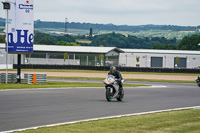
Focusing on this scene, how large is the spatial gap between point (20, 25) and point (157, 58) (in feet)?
262

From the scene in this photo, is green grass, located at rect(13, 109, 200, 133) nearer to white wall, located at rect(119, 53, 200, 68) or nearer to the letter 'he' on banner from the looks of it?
the letter 'he' on banner

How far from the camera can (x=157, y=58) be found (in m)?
111

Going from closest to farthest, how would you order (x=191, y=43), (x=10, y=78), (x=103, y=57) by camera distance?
(x=10, y=78)
(x=103, y=57)
(x=191, y=43)

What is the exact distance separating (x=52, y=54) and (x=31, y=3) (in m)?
64.1

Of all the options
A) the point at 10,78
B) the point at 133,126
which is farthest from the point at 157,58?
the point at 133,126

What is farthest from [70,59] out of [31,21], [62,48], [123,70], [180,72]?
[31,21]

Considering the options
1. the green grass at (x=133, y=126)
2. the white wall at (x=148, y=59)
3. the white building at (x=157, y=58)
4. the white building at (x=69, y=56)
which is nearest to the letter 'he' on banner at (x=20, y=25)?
the green grass at (x=133, y=126)

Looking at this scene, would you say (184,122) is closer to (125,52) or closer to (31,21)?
(31,21)

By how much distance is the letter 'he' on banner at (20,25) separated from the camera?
111 feet

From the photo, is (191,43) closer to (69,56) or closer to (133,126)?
(69,56)

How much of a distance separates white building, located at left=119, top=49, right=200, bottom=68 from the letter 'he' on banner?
73.1 m

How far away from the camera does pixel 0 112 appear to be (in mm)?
13922

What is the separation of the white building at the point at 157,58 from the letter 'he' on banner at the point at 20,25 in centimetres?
7315

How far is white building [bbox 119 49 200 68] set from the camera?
107562 millimetres
